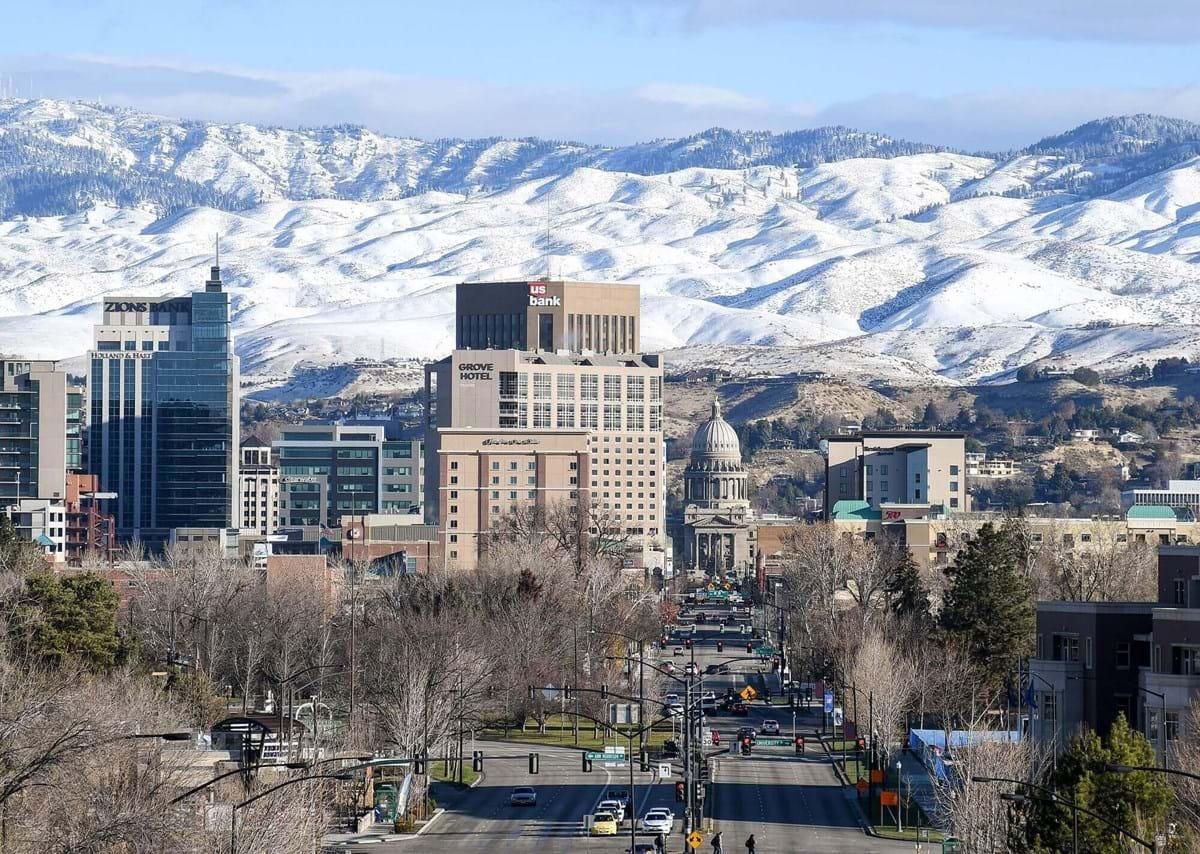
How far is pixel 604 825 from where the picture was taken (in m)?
106

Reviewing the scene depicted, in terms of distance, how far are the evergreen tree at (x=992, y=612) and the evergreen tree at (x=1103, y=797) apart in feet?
206

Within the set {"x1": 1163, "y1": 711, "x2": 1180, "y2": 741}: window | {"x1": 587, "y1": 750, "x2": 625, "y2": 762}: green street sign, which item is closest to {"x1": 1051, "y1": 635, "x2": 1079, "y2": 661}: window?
{"x1": 1163, "y1": 711, "x2": 1180, "y2": 741}: window

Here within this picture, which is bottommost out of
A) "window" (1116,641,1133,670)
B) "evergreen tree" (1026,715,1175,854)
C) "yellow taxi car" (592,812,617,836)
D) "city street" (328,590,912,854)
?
"city street" (328,590,912,854)

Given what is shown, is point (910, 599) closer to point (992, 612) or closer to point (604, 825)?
point (992, 612)

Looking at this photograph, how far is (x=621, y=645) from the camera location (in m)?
181

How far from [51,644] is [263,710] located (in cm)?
2234

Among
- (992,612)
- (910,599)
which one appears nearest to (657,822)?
(992,612)

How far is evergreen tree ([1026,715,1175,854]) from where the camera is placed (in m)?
80.0

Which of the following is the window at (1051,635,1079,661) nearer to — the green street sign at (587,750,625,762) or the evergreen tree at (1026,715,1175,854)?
the green street sign at (587,750,625,762)

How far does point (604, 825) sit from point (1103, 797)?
1028 inches

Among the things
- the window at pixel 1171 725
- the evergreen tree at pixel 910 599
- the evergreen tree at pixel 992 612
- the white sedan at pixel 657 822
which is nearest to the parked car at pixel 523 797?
the white sedan at pixel 657 822

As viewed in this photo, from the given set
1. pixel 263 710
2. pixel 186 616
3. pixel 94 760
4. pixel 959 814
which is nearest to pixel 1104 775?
pixel 959 814

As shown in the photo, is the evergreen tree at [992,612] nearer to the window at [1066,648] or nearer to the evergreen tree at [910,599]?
the evergreen tree at [910,599]

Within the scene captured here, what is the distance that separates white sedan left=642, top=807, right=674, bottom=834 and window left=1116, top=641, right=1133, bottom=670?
1717 centimetres
